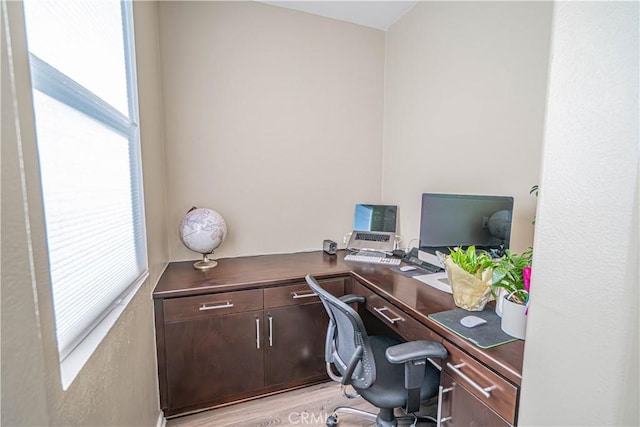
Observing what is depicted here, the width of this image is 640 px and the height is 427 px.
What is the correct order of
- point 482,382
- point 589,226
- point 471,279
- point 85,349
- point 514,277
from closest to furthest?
1. point 589,226
2. point 85,349
3. point 482,382
4. point 514,277
5. point 471,279

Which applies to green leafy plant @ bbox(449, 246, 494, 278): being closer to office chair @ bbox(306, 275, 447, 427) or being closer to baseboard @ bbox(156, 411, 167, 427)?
office chair @ bbox(306, 275, 447, 427)

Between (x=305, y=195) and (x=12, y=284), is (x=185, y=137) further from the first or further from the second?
(x=12, y=284)

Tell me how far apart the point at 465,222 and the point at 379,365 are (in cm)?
89

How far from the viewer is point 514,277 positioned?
1097 mm

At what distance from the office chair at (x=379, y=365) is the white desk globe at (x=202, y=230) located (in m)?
0.88

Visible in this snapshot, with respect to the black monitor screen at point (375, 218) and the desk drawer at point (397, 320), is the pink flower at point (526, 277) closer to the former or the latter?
the desk drawer at point (397, 320)

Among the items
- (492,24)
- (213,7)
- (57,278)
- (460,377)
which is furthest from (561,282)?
(213,7)

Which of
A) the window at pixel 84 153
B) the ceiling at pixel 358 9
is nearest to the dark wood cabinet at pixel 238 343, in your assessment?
the window at pixel 84 153

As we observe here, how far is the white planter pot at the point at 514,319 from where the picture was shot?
41.4 inches

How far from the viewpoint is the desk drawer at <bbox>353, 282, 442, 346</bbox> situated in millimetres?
1268

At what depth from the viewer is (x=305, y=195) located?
2451 mm

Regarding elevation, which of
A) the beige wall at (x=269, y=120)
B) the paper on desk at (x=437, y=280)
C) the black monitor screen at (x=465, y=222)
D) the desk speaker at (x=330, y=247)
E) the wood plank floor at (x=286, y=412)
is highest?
the beige wall at (x=269, y=120)

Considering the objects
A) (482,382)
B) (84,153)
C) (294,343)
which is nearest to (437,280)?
(482,382)

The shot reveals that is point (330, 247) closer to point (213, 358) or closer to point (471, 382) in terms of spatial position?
point (213, 358)
